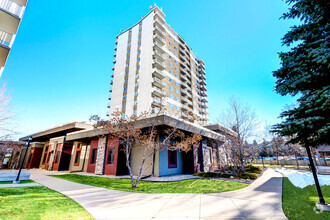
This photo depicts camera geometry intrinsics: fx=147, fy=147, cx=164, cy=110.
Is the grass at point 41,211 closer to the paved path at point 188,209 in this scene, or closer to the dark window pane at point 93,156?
the paved path at point 188,209

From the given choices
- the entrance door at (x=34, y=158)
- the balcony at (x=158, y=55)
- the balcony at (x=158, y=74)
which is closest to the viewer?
the entrance door at (x=34, y=158)

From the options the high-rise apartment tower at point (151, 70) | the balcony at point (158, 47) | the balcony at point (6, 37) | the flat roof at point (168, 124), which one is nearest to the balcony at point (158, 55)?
the high-rise apartment tower at point (151, 70)

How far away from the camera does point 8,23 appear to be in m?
9.54

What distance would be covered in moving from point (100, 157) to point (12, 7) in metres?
13.7

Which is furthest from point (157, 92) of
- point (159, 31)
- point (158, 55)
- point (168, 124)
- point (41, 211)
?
point (41, 211)

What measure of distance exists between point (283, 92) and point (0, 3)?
16736 millimetres

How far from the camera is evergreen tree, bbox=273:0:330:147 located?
455cm

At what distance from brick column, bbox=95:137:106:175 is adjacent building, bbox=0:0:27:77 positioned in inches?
378

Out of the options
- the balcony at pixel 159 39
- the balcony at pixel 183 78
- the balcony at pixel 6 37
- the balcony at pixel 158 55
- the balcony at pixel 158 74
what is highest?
the balcony at pixel 159 39

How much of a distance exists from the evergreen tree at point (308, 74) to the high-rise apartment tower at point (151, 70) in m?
25.5

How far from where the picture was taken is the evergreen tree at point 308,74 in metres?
4.55

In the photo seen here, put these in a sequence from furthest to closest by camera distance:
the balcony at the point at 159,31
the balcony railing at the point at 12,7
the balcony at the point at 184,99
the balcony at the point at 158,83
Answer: the balcony at the point at 184,99 → the balcony at the point at 159,31 → the balcony at the point at 158,83 → the balcony railing at the point at 12,7

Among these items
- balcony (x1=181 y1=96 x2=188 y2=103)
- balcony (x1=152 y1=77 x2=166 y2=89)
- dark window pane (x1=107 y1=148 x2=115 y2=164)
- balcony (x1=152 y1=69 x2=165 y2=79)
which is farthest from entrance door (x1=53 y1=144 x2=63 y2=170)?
balcony (x1=181 y1=96 x2=188 y2=103)

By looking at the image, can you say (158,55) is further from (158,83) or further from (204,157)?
(204,157)
